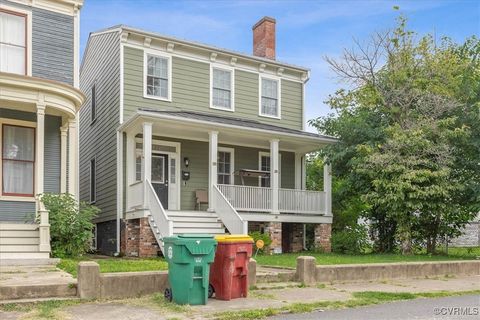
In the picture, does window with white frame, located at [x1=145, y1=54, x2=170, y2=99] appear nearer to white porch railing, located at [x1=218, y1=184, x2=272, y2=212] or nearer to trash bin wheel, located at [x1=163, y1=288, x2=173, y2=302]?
white porch railing, located at [x1=218, y1=184, x2=272, y2=212]

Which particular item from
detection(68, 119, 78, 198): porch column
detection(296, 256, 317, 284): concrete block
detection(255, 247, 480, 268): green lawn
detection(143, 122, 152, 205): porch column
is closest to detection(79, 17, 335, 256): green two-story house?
detection(143, 122, 152, 205): porch column

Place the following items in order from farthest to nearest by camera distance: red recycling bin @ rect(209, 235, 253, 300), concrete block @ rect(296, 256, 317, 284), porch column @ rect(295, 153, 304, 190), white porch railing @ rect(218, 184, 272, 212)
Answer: porch column @ rect(295, 153, 304, 190), white porch railing @ rect(218, 184, 272, 212), concrete block @ rect(296, 256, 317, 284), red recycling bin @ rect(209, 235, 253, 300)

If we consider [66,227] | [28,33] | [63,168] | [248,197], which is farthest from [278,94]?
[66,227]

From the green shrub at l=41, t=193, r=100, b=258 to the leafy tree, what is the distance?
850 cm

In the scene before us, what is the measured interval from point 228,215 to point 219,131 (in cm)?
271

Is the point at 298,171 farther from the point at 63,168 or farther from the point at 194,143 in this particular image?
the point at 63,168

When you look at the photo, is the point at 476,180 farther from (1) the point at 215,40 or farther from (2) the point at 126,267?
(2) the point at 126,267

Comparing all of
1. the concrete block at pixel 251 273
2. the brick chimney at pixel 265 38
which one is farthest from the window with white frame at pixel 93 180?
the concrete block at pixel 251 273

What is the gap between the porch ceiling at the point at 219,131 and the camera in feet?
50.9

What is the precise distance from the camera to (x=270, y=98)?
20.3m

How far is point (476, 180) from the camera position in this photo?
1728 cm

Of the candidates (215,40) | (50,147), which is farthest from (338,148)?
(50,147)

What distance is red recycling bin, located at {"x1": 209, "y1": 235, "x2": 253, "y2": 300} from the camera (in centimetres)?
827

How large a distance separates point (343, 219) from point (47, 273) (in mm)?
14671
